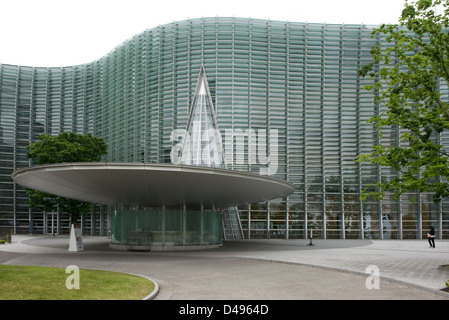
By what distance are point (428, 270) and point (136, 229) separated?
57.7 ft

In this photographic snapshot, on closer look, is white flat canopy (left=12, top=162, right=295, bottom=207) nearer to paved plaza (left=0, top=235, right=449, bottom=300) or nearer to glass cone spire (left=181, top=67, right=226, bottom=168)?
paved plaza (left=0, top=235, right=449, bottom=300)

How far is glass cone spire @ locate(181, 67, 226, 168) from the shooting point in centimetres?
4109

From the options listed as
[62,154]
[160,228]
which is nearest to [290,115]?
[62,154]

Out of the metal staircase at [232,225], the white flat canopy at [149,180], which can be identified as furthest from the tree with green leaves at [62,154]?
the white flat canopy at [149,180]

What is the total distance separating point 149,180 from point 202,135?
74.6ft

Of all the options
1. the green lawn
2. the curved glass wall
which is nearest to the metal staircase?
the curved glass wall

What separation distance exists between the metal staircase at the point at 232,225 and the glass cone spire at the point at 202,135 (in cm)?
595

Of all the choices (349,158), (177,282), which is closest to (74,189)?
(177,282)

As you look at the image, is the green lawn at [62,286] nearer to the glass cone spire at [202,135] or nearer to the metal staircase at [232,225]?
the glass cone spire at [202,135]

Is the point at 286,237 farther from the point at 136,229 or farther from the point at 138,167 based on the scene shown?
the point at 138,167

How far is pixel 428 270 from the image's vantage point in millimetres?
16250

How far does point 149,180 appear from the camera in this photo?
20469 mm

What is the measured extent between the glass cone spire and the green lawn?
28614mm
